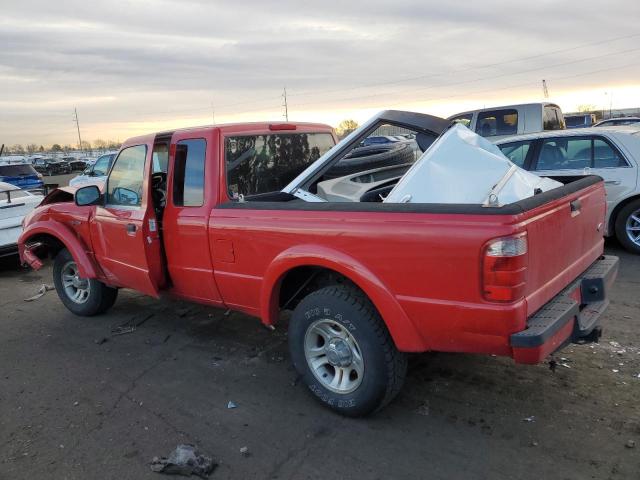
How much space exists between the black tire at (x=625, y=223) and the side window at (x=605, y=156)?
581mm

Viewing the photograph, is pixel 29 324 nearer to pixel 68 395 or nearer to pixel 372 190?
pixel 68 395

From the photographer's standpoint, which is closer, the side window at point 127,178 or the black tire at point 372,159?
the black tire at point 372,159

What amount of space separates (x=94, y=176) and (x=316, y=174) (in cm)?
1188

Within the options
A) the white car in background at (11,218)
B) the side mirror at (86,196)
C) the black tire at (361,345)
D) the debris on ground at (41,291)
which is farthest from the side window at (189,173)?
the white car in background at (11,218)

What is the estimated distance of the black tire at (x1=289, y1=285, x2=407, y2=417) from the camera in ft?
10.5

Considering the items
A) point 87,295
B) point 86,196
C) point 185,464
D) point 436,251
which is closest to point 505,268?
point 436,251

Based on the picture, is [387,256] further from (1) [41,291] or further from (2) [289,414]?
(1) [41,291]

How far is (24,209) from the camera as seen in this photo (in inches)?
338

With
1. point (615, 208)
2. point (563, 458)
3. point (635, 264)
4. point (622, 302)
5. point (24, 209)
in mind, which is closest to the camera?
point (563, 458)

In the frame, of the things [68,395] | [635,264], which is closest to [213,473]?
[68,395]

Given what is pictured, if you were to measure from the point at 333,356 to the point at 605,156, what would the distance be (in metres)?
5.78

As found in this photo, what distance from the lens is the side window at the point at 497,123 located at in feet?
39.2

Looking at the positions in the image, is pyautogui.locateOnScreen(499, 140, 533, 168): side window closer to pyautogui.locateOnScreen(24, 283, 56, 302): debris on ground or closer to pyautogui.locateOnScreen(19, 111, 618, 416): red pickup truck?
pyautogui.locateOnScreen(19, 111, 618, 416): red pickup truck

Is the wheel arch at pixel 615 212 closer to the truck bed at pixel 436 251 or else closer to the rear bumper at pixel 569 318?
the rear bumper at pixel 569 318
